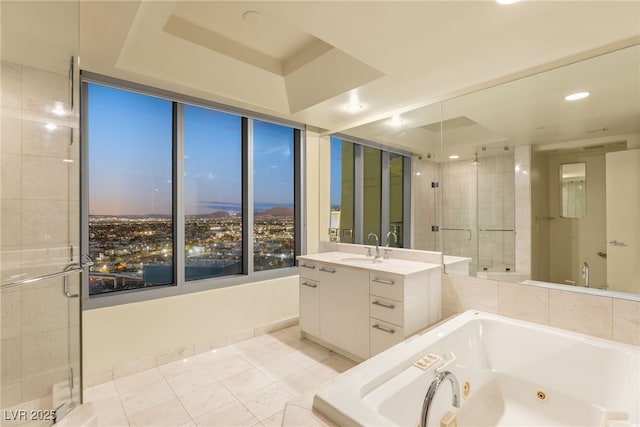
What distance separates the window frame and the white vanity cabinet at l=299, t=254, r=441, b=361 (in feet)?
2.37

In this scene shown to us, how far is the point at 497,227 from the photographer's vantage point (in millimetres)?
2410

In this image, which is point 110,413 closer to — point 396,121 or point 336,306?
point 336,306

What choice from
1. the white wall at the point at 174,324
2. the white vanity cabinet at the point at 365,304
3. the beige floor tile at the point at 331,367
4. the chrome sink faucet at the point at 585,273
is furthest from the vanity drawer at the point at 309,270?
the chrome sink faucet at the point at 585,273

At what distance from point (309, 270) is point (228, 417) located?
137cm

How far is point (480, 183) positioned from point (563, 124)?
0.69 metres

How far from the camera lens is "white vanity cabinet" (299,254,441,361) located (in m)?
2.17

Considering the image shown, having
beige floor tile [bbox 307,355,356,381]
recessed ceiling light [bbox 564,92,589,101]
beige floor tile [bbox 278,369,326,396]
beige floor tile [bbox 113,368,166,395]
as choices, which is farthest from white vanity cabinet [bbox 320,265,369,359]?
recessed ceiling light [bbox 564,92,589,101]

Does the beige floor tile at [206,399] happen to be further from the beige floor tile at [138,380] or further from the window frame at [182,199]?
the window frame at [182,199]

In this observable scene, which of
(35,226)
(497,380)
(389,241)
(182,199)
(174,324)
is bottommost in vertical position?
(497,380)

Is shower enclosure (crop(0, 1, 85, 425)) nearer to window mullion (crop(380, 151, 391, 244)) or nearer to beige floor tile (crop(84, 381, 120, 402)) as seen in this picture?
beige floor tile (crop(84, 381, 120, 402))

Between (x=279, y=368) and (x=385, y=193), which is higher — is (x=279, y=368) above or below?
below

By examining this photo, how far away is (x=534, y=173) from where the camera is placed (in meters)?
2.16

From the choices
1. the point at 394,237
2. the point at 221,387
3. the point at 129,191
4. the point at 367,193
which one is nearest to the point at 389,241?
the point at 394,237

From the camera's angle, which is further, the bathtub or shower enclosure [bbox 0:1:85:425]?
shower enclosure [bbox 0:1:85:425]
